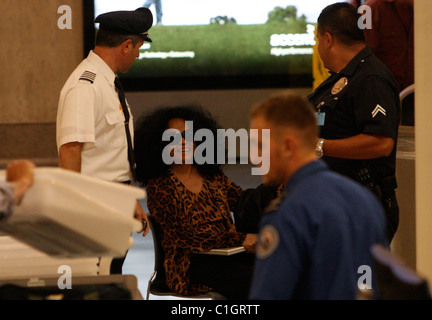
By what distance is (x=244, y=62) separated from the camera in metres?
10.9

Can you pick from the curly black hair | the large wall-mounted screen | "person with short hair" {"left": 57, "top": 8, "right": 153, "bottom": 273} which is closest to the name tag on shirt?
the curly black hair

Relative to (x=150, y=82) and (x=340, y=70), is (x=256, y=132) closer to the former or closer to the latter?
(x=340, y=70)

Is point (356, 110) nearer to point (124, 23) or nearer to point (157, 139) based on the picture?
point (157, 139)

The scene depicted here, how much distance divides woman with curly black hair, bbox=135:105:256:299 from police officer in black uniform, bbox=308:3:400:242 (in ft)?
2.00

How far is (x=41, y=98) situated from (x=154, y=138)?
20.7ft

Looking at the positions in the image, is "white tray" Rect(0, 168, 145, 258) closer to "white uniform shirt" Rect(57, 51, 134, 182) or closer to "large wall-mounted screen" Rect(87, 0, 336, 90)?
"white uniform shirt" Rect(57, 51, 134, 182)

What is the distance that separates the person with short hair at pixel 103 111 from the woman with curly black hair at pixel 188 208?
4.2 inches

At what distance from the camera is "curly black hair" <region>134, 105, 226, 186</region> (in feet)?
11.5

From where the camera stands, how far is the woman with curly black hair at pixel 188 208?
3.40 metres

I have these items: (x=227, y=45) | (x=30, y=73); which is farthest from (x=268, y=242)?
(x=227, y=45)

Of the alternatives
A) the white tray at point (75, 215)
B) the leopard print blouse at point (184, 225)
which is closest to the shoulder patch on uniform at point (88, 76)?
the leopard print blouse at point (184, 225)

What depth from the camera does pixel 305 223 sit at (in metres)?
1.71

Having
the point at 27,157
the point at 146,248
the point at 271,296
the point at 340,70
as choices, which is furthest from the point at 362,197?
the point at 27,157

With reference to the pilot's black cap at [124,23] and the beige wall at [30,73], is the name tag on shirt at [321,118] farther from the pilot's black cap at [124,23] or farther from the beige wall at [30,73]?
the beige wall at [30,73]
